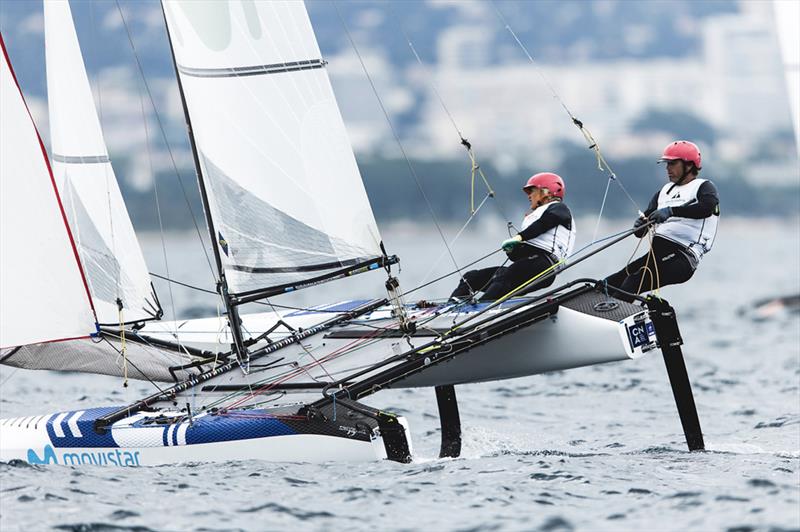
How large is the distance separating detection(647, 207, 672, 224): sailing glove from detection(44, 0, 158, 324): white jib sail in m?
2.96

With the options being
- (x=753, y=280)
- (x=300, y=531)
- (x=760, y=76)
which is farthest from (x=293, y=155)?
(x=760, y=76)

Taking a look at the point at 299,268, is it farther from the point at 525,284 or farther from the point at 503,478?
the point at 503,478

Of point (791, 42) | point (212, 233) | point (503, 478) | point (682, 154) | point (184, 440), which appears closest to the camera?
point (503, 478)

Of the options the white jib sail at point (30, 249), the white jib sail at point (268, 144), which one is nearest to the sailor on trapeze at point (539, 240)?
the white jib sail at point (268, 144)

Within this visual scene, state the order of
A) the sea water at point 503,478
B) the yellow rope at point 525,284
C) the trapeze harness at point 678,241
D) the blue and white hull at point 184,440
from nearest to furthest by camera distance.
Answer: the sea water at point 503,478 → the blue and white hull at point 184,440 → the trapeze harness at point 678,241 → the yellow rope at point 525,284

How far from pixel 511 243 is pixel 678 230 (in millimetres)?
844

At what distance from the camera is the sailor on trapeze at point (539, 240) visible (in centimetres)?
723

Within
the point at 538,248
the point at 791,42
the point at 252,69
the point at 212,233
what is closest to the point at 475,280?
the point at 538,248

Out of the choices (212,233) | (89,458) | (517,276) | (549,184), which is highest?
(549,184)

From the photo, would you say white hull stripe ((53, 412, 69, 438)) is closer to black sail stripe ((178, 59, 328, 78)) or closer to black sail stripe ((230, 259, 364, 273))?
black sail stripe ((230, 259, 364, 273))

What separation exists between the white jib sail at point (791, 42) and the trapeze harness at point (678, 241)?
195 centimetres

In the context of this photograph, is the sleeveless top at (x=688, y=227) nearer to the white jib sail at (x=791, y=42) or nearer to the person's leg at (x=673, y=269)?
the person's leg at (x=673, y=269)

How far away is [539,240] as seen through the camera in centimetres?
728

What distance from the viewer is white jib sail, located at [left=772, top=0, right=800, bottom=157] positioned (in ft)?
27.9
